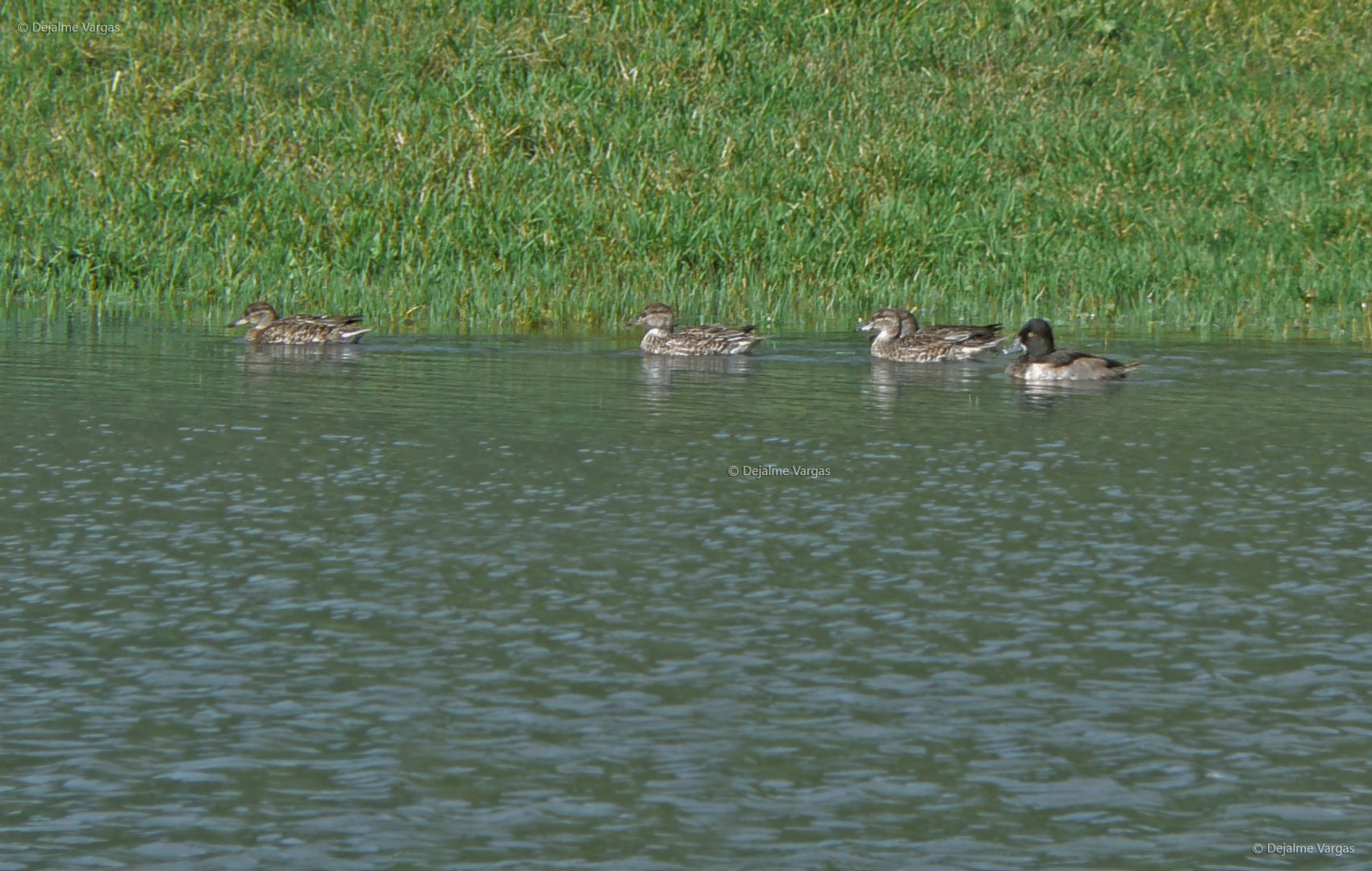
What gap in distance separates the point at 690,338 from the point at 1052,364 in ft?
11.5

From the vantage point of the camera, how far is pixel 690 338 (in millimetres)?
18594

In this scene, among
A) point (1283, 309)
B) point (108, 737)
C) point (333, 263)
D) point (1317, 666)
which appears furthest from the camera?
point (333, 263)

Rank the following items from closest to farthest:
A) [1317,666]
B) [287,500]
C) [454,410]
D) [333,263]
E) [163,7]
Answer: [1317,666] < [287,500] < [454,410] < [333,263] < [163,7]

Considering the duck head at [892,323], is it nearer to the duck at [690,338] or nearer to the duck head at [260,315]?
the duck at [690,338]

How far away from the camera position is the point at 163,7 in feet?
104

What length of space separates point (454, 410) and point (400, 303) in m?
7.21

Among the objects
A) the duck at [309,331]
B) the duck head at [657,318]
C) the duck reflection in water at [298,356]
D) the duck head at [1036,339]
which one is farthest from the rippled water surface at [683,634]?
the duck head at [657,318]

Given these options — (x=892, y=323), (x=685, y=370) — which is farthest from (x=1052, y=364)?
(x=685, y=370)

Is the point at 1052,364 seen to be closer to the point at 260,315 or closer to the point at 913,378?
the point at 913,378

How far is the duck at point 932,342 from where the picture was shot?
59.3ft

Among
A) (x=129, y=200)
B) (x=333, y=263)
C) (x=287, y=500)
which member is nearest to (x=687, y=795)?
(x=287, y=500)

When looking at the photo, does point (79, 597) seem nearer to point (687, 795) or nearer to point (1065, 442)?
point (687, 795)

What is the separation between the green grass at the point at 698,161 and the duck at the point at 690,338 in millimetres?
2220

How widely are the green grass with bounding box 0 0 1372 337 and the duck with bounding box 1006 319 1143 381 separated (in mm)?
3819
